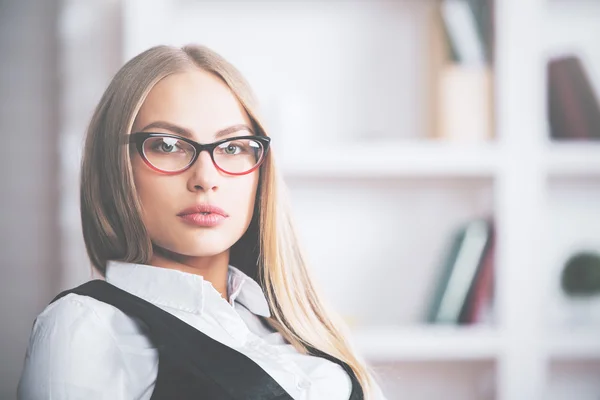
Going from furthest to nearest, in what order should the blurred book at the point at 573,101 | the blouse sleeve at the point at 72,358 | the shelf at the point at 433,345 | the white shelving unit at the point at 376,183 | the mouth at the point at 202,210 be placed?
the white shelving unit at the point at 376,183 < the blurred book at the point at 573,101 < the shelf at the point at 433,345 < the mouth at the point at 202,210 < the blouse sleeve at the point at 72,358

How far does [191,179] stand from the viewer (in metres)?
0.76

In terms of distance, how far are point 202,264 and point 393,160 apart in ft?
2.73

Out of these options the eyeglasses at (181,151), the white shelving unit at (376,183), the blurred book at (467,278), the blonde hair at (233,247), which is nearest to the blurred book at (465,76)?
the white shelving unit at (376,183)

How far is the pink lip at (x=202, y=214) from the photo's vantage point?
0.77 meters

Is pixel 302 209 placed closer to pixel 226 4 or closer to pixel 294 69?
pixel 294 69

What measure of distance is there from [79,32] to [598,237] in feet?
5.18

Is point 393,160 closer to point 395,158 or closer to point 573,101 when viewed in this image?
point 395,158

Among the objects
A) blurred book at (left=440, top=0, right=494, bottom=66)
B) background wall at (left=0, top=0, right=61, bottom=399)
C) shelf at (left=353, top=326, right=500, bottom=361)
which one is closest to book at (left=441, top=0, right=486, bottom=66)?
blurred book at (left=440, top=0, right=494, bottom=66)

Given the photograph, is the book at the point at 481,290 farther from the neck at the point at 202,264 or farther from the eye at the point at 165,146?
the eye at the point at 165,146

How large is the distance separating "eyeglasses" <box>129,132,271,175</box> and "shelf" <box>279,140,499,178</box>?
30.6 inches

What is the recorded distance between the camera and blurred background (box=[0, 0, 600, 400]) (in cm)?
157

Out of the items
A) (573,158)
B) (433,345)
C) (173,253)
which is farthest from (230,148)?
(573,158)

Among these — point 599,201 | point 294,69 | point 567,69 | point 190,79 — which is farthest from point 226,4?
point 599,201

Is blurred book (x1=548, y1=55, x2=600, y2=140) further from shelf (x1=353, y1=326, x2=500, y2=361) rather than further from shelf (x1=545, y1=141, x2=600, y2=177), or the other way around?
shelf (x1=353, y1=326, x2=500, y2=361)
